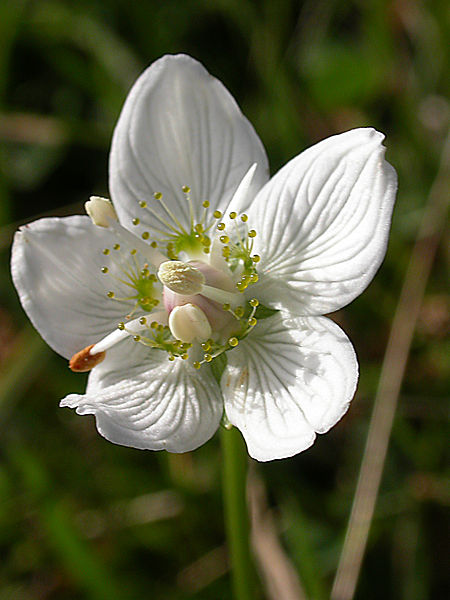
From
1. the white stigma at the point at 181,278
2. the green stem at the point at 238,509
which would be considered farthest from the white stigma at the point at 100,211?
the green stem at the point at 238,509

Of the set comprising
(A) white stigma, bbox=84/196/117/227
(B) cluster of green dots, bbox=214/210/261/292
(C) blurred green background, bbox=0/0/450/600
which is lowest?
(C) blurred green background, bbox=0/0/450/600

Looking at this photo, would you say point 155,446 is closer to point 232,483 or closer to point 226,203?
point 232,483

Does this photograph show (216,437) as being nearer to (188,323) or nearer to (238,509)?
(238,509)

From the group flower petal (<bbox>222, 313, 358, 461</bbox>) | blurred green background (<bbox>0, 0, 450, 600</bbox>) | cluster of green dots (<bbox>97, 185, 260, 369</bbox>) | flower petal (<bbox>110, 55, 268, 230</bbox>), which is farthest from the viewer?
blurred green background (<bbox>0, 0, 450, 600</bbox>)

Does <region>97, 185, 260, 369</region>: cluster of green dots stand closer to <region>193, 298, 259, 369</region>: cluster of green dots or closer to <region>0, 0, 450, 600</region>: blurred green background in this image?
<region>193, 298, 259, 369</region>: cluster of green dots

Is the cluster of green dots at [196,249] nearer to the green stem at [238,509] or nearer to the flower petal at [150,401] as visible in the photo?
the flower petal at [150,401]

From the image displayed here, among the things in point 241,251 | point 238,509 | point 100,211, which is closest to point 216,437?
point 238,509

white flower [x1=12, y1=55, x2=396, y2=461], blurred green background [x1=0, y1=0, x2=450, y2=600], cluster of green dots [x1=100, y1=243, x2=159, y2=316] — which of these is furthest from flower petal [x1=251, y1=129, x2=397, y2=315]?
blurred green background [x1=0, y1=0, x2=450, y2=600]
